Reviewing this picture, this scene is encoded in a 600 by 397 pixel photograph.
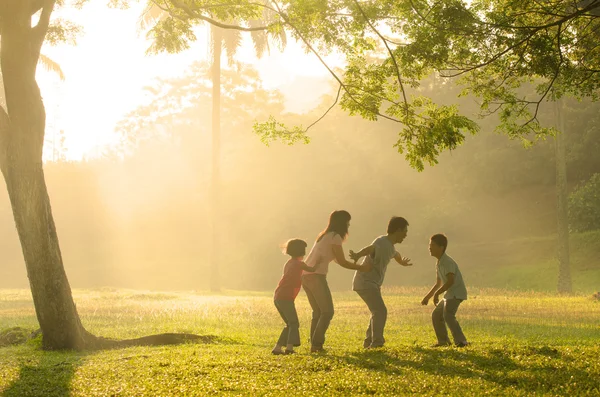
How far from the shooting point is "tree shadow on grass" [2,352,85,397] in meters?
8.85

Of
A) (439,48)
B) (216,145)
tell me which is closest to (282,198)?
(216,145)

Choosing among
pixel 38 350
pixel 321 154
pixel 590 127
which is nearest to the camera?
pixel 38 350

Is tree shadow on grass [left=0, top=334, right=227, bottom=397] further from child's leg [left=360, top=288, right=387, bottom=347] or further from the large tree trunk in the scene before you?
child's leg [left=360, top=288, right=387, bottom=347]

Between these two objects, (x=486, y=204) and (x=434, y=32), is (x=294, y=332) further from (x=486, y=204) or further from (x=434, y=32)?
(x=486, y=204)

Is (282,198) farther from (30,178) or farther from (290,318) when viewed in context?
(290,318)

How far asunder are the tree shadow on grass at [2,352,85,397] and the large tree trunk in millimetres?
1308

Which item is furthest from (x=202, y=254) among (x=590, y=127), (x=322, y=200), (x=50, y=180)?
(x=590, y=127)

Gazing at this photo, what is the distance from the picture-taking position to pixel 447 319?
440 inches

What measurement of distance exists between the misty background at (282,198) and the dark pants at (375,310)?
28772mm

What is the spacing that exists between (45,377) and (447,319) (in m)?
5.96

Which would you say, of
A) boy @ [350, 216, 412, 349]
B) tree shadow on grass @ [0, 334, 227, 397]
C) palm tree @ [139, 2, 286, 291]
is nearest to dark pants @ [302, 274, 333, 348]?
boy @ [350, 216, 412, 349]

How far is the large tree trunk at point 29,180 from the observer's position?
13484 mm

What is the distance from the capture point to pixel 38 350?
1364cm

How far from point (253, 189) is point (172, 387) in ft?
161
